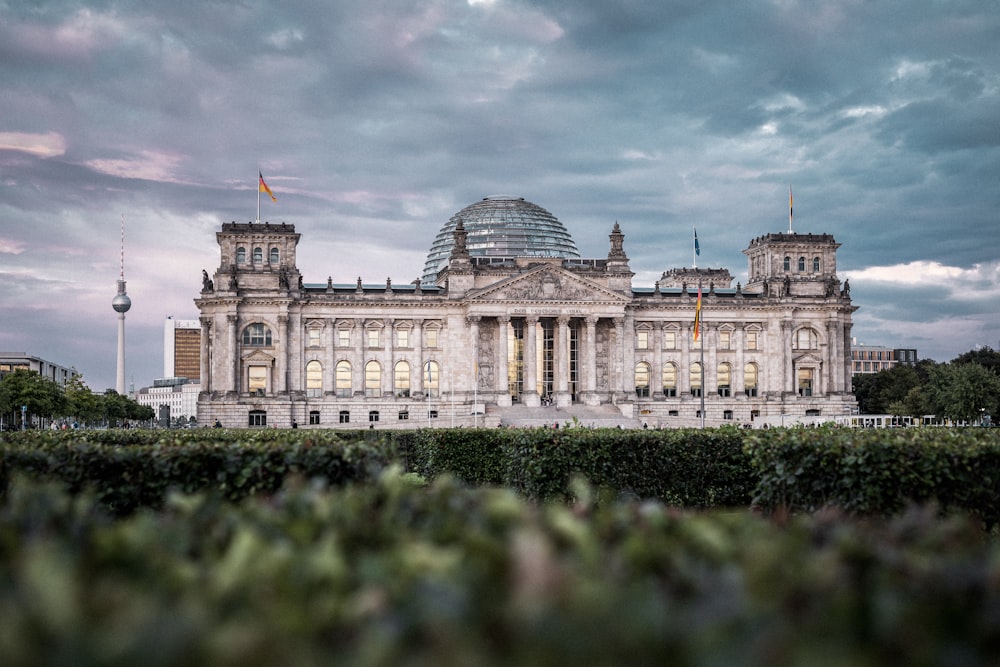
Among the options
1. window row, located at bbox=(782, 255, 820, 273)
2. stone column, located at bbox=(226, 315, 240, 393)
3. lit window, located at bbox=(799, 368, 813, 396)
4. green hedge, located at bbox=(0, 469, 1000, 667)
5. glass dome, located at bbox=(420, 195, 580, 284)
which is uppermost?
glass dome, located at bbox=(420, 195, 580, 284)

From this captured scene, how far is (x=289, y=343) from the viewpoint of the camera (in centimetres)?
9594

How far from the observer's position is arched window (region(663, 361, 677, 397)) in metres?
102

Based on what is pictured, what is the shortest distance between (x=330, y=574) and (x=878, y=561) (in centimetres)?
287

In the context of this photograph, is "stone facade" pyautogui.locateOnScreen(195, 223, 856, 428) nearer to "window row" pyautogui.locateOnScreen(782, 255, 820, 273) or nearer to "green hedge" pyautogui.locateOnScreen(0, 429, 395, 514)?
"window row" pyautogui.locateOnScreen(782, 255, 820, 273)

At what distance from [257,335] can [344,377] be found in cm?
1016

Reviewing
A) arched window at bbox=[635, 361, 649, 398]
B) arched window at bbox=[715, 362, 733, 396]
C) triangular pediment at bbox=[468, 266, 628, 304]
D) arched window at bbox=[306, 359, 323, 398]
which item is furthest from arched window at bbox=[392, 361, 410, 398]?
arched window at bbox=[715, 362, 733, 396]

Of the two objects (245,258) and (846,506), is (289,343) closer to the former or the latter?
(245,258)

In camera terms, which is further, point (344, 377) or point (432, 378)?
point (432, 378)

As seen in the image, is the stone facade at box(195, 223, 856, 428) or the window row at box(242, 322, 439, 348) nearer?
the stone facade at box(195, 223, 856, 428)

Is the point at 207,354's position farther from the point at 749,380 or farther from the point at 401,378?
the point at 749,380

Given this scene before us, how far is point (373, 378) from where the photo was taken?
98125 mm

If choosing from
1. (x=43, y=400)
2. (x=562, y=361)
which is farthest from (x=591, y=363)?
(x=43, y=400)

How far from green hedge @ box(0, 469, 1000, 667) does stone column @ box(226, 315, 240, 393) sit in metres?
91.6

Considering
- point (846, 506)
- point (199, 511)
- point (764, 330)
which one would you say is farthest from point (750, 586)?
point (764, 330)
